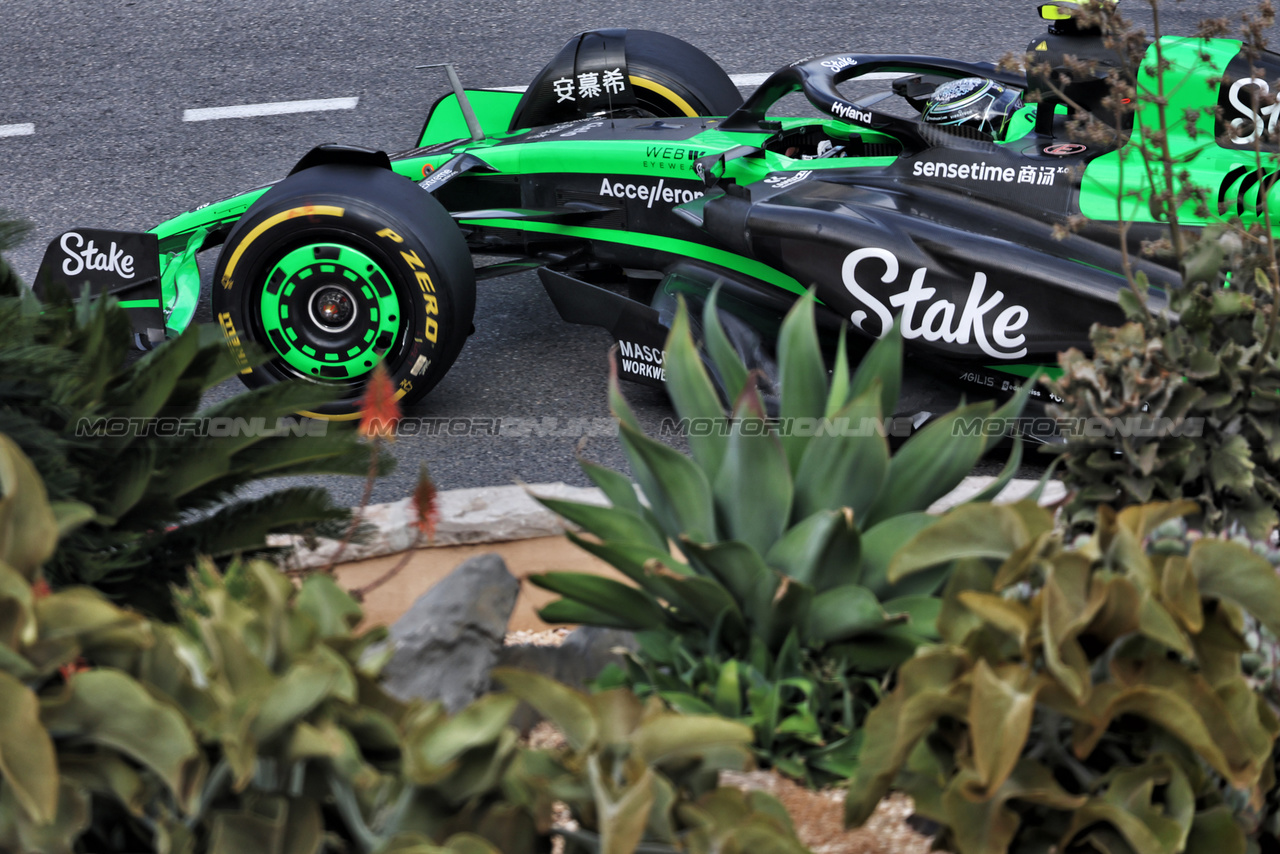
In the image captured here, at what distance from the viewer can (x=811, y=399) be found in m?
2.00

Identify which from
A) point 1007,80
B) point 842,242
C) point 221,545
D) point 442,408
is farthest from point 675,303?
point 221,545

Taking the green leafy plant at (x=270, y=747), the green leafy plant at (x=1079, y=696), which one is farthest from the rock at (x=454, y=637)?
the green leafy plant at (x=1079, y=696)

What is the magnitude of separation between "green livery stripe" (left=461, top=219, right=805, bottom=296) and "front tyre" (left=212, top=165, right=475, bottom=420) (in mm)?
362

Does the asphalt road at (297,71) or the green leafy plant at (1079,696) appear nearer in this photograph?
the green leafy plant at (1079,696)

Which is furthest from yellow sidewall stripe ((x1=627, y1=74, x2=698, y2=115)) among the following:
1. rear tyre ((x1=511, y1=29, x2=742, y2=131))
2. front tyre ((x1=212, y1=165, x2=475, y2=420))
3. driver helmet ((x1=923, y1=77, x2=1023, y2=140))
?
front tyre ((x1=212, y1=165, x2=475, y2=420))

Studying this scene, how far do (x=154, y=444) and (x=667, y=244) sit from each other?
222cm

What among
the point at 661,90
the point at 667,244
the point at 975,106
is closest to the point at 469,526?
the point at 667,244

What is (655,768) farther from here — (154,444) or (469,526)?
(469,526)

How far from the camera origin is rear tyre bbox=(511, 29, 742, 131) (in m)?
4.62

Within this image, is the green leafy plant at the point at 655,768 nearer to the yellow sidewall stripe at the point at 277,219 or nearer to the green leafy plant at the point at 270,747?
the green leafy plant at the point at 270,747

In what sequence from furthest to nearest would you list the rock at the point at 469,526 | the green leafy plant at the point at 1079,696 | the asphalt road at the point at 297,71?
the asphalt road at the point at 297,71 → the rock at the point at 469,526 → the green leafy plant at the point at 1079,696

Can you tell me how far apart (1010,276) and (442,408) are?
1.81m

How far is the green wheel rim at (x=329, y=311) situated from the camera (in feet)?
11.9

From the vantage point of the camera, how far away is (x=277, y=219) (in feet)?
11.7
